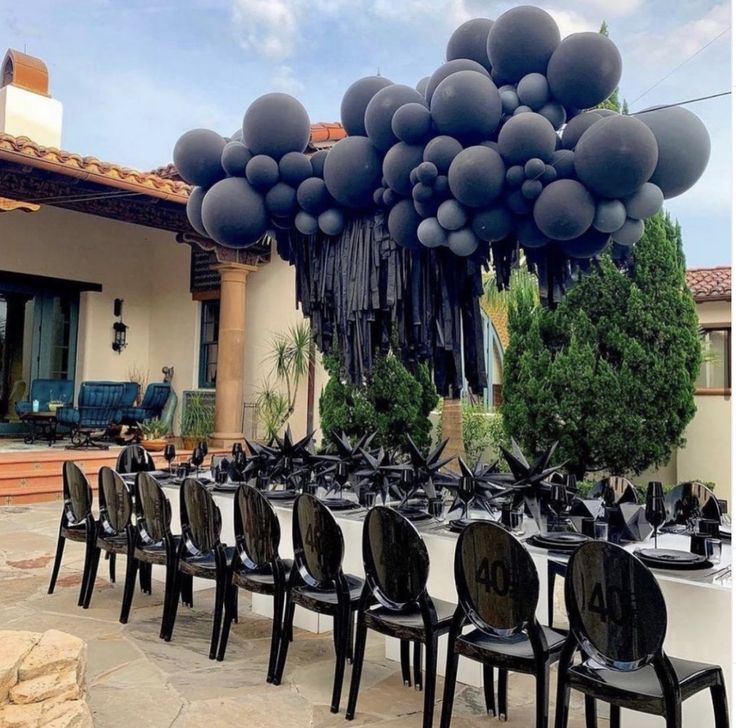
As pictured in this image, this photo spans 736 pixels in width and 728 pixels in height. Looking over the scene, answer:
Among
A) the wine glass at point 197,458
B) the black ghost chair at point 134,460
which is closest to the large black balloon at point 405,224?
the wine glass at point 197,458

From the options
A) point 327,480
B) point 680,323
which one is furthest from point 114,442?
point 680,323

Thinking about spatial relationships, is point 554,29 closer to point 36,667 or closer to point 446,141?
point 446,141

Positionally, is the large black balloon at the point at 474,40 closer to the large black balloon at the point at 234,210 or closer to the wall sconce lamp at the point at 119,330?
the large black balloon at the point at 234,210

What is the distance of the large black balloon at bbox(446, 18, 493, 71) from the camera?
3.07 metres

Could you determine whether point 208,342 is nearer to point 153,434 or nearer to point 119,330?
point 119,330

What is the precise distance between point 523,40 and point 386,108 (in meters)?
0.59

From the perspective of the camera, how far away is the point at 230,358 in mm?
9180

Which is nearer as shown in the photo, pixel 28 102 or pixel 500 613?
pixel 500 613

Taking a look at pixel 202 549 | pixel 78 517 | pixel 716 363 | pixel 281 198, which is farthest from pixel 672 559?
pixel 716 363

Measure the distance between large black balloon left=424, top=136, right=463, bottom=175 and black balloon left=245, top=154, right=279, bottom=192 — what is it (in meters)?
0.86

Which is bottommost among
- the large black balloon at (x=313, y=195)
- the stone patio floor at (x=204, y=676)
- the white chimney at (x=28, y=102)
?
the stone patio floor at (x=204, y=676)

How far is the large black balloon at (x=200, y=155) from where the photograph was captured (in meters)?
3.45

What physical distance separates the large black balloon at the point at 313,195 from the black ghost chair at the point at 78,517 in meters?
1.91

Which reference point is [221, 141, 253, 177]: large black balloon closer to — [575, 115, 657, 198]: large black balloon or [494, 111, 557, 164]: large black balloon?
[494, 111, 557, 164]: large black balloon
